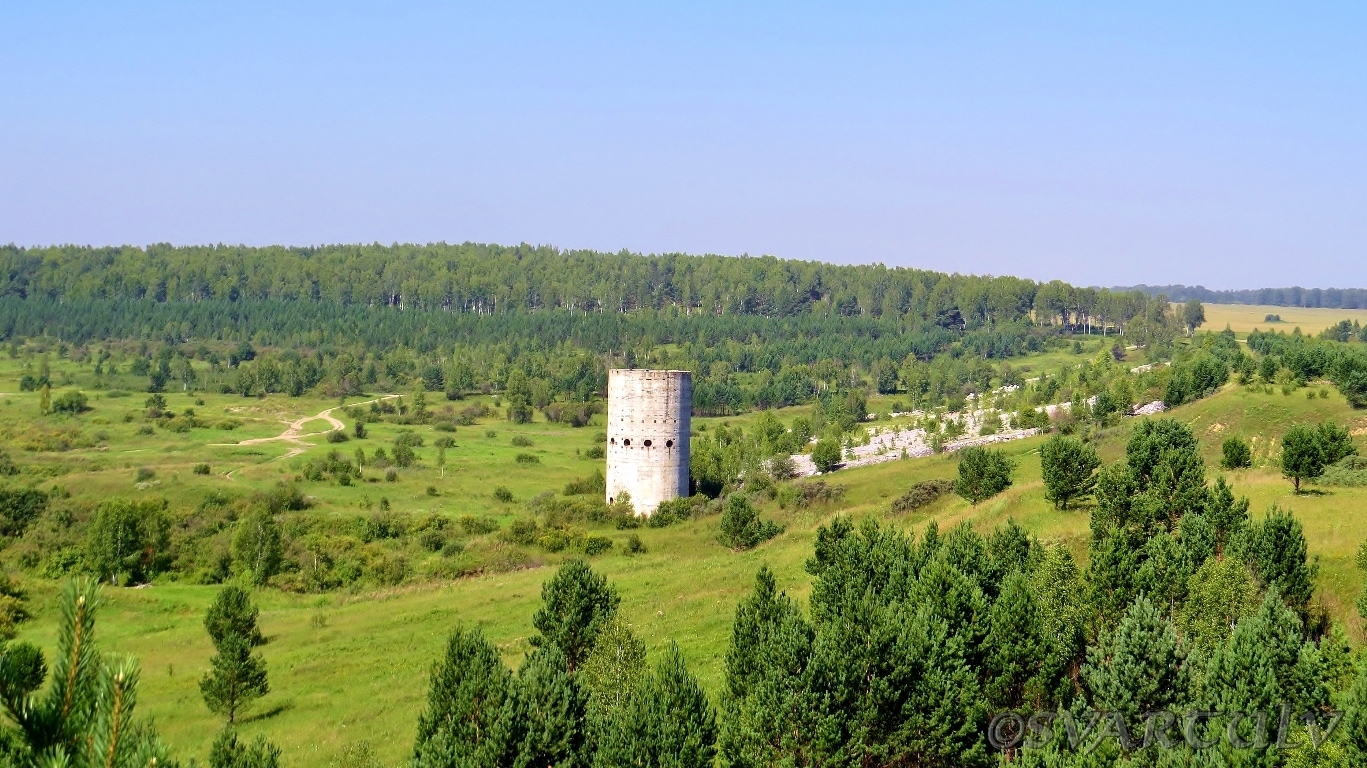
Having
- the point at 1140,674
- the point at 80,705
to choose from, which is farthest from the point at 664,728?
the point at 80,705

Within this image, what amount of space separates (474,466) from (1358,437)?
60.4 meters

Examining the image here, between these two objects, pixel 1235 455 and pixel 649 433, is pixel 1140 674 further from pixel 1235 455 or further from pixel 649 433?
pixel 649 433

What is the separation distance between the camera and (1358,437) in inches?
2368

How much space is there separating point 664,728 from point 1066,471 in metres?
26.2

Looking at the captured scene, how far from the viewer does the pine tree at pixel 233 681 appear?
34.3 m

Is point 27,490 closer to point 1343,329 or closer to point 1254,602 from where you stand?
point 1254,602

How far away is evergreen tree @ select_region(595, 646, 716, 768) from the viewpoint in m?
23.0

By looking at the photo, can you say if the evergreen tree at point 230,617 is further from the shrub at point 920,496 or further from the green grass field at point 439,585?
the shrub at point 920,496

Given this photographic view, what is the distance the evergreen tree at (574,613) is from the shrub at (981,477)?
83.8 ft

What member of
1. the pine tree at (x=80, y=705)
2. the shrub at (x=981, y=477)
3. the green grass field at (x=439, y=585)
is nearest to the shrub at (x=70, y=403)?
the green grass field at (x=439, y=585)

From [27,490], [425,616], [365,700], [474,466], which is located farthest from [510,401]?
[365,700]

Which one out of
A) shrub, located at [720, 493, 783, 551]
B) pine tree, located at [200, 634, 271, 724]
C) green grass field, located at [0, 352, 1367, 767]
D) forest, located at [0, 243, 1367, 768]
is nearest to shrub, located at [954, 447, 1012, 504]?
forest, located at [0, 243, 1367, 768]

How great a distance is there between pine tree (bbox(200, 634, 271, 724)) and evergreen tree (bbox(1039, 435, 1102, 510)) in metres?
28.7

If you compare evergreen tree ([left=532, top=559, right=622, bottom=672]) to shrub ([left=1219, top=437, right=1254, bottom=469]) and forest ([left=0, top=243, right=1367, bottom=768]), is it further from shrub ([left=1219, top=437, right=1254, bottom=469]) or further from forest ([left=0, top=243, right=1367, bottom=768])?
shrub ([left=1219, top=437, right=1254, bottom=469])
